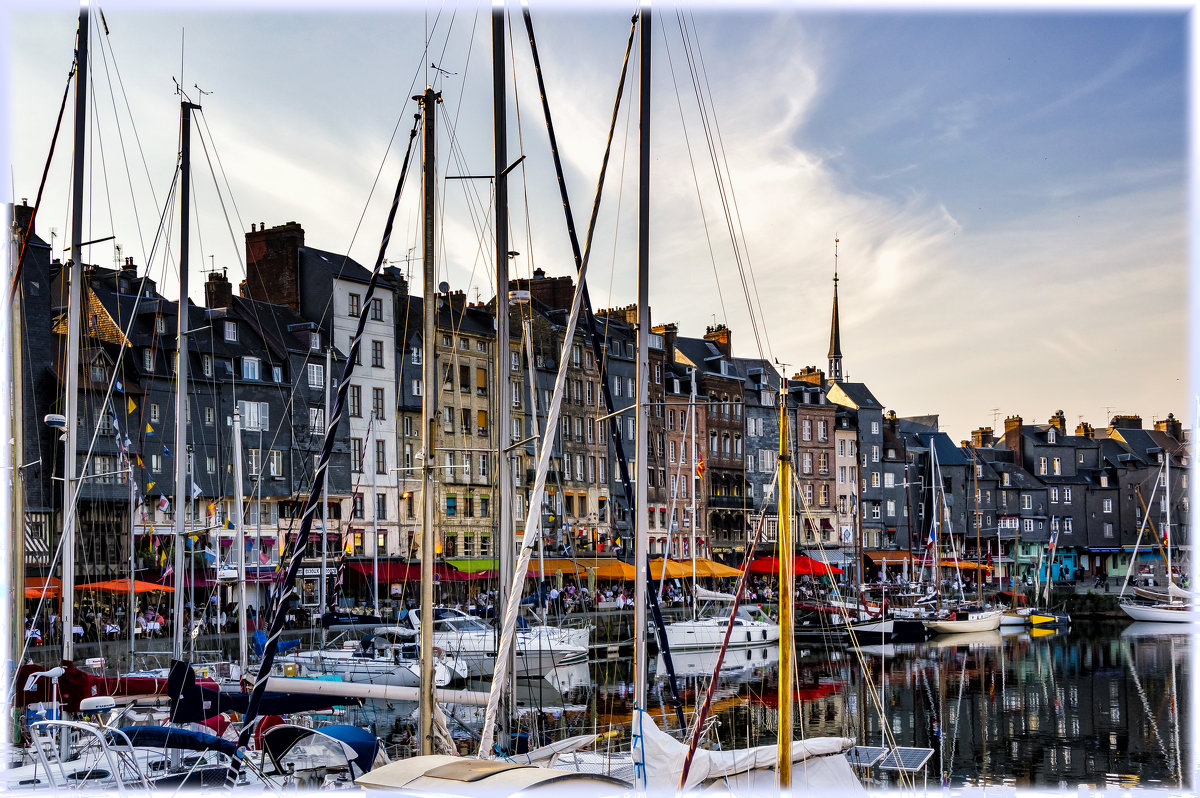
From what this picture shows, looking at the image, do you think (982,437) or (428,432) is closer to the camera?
(428,432)

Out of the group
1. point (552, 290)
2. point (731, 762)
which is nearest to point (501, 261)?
point (731, 762)

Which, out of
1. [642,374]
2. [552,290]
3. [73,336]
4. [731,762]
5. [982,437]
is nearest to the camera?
[642,374]

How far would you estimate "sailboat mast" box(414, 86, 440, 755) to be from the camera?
1304 centimetres

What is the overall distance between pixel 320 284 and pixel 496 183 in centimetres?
4695

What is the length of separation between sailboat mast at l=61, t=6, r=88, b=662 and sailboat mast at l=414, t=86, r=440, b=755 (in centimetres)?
613

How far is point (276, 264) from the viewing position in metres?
61.3

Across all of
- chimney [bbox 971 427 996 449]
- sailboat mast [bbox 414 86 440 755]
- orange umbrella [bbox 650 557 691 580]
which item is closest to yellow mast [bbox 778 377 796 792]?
sailboat mast [bbox 414 86 440 755]

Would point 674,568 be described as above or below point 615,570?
above

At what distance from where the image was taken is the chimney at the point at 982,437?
10162 centimetres

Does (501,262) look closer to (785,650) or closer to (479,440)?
(785,650)

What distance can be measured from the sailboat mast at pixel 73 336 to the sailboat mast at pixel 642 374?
28.5 ft

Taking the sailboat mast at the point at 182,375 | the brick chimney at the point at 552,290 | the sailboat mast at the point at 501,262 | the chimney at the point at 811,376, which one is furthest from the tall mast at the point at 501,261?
the chimney at the point at 811,376

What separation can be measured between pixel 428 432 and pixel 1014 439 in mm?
95562

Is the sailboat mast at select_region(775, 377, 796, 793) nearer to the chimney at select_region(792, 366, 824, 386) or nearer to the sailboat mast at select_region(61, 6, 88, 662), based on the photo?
the sailboat mast at select_region(61, 6, 88, 662)
